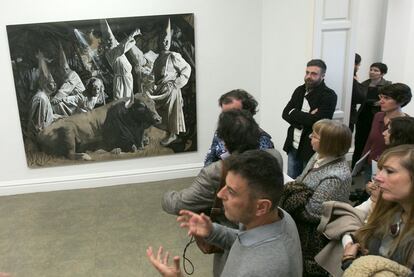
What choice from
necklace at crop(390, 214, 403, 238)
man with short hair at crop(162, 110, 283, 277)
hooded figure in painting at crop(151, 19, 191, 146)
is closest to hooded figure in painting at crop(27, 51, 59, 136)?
hooded figure in painting at crop(151, 19, 191, 146)

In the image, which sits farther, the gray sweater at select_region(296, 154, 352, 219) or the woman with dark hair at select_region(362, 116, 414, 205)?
the woman with dark hair at select_region(362, 116, 414, 205)

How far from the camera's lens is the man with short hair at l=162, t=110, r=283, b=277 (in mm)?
1875

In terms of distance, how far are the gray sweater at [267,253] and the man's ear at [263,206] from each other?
48 mm

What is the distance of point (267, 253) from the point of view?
1.25 m

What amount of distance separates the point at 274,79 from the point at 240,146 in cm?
281

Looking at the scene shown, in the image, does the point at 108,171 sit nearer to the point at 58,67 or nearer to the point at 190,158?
the point at 190,158

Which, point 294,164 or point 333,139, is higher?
point 333,139

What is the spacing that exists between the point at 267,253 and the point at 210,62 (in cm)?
367

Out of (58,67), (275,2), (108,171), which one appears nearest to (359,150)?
(275,2)

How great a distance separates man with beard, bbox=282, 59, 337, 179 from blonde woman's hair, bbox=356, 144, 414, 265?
5.81 ft

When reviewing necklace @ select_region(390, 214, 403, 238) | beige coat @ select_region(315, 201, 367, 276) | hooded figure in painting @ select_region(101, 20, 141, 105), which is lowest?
beige coat @ select_region(315, 201, 367, 276)

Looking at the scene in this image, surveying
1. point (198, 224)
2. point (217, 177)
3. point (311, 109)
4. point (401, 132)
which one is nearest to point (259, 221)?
point (198, 224)

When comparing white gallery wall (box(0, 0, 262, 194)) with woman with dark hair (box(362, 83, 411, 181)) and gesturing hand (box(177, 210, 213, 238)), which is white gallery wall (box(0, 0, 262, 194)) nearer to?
woman with dark hair (box(362, 83, 411, 181))

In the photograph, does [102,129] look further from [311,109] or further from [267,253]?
[267,253]
